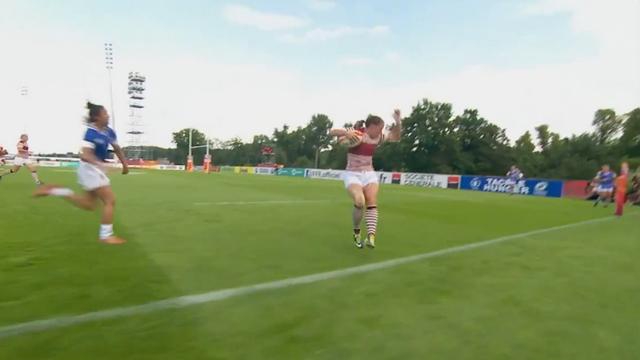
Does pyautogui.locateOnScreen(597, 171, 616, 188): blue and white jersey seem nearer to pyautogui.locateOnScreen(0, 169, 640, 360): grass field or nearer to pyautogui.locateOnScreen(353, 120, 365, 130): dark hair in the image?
pyautogui.locateOnScreen(0, 169, 640, 360): grass field

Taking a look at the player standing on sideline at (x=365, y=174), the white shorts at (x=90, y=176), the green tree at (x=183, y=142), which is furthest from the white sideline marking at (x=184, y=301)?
the green tree at (x=183, y=142)

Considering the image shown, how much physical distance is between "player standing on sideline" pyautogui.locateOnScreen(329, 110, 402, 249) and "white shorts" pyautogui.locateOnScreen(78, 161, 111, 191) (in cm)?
352

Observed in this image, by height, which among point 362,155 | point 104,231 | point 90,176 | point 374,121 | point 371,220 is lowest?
point 104,231

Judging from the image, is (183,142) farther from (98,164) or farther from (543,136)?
(98,164)

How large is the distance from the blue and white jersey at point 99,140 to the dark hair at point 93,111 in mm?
131

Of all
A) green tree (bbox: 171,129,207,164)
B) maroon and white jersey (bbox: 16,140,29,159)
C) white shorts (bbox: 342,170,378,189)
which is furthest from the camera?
green tree (bbox: 171,129,207,164)

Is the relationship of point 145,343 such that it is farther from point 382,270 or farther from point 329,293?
point 382,270

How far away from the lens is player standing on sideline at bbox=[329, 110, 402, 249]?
285 inches

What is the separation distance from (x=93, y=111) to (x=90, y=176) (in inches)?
35.3

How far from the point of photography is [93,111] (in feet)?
20.5

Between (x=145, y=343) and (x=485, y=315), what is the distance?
2706 millimetres

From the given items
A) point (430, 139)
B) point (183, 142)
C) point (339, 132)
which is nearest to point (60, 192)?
point (339, 132)

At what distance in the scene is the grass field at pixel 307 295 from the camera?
3.09 meters

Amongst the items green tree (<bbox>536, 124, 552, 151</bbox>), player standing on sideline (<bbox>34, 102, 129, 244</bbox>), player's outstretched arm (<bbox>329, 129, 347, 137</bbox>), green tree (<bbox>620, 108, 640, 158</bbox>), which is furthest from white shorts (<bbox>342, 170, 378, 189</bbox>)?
green tree (<bbox>536, 124, 552, 151</bbox>)
